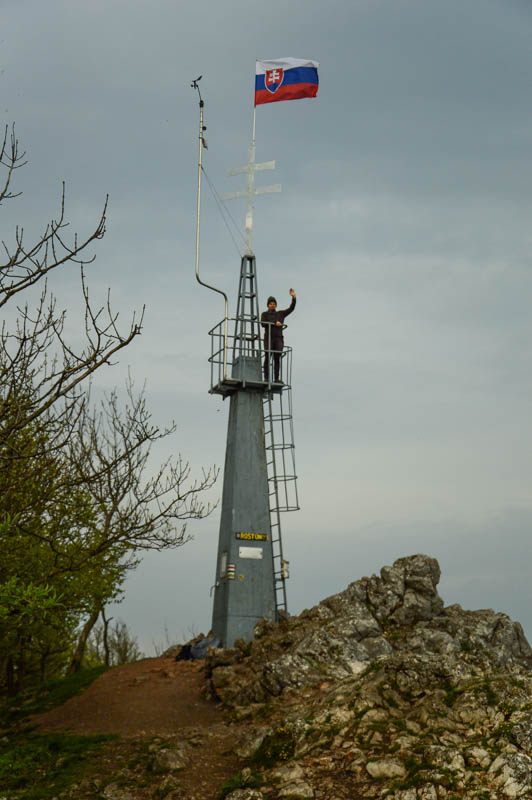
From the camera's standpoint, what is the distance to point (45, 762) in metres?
20.3

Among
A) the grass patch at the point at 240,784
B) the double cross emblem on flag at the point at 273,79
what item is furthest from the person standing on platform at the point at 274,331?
the grass patch at the point at 240,784

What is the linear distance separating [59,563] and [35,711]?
16.7ft

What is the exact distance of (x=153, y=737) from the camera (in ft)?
70.2

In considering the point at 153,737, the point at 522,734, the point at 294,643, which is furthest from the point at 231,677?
the point at 522,734

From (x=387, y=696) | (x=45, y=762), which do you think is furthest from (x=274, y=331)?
(x=45, y=762)

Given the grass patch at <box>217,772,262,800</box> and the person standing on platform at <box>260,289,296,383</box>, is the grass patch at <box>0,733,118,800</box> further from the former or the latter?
the person standing on platform at <box>260,289,296,383</box>

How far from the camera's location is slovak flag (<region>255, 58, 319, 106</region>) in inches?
1204

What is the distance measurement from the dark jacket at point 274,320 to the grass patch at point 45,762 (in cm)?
1596

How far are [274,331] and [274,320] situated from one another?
0.45 m

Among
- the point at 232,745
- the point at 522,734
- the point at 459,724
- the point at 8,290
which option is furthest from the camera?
the point at 232,745

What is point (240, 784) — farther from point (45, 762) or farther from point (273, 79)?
point (273, 79)

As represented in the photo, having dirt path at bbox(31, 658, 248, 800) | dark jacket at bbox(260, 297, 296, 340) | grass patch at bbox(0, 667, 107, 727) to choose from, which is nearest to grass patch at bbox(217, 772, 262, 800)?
dirt path at bbox(31, 658, 248, 800)

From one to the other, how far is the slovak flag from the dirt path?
71.9ft

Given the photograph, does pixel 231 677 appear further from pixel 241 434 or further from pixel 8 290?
pixel 8 290
